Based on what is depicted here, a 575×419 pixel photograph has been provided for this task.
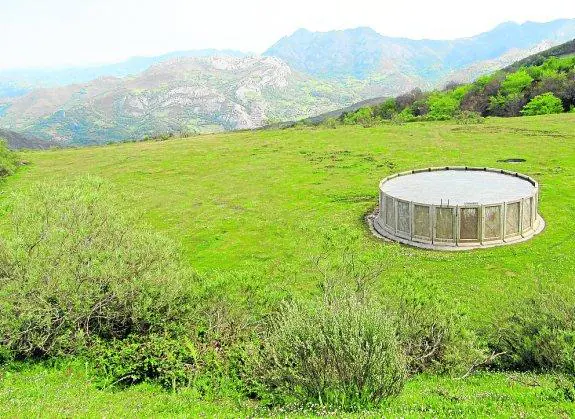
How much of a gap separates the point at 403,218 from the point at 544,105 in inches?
2855

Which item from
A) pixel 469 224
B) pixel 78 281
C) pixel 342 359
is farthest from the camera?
pixel 469 224

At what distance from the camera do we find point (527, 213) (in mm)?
30250

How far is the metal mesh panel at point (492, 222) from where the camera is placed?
28.8 m

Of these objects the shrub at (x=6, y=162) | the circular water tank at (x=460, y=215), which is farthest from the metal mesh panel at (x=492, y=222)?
the shrub at (x=6, y=162)

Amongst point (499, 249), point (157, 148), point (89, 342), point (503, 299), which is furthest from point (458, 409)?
point (157, 148)

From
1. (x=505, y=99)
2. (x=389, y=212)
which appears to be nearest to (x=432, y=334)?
(x=389, y=212)

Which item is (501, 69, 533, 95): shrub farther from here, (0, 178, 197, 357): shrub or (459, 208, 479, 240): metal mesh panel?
(0, 178, 197, 357): shrub

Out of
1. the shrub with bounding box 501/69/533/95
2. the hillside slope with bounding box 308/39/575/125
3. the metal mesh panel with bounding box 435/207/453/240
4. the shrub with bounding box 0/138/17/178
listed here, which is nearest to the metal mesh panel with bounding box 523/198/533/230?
the metal mesh panel with bounding box 435/207/453/240

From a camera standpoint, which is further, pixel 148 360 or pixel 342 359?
pixel 148 360

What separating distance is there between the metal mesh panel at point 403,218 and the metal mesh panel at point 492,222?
4.67 metres

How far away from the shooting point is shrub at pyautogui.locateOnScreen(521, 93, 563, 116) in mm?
86312

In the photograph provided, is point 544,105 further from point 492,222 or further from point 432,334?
point 432,334

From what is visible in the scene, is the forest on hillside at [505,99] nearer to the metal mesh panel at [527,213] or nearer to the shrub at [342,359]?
the metal mesh panel at [527,213]

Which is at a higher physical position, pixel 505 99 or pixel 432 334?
pixel 505 99
